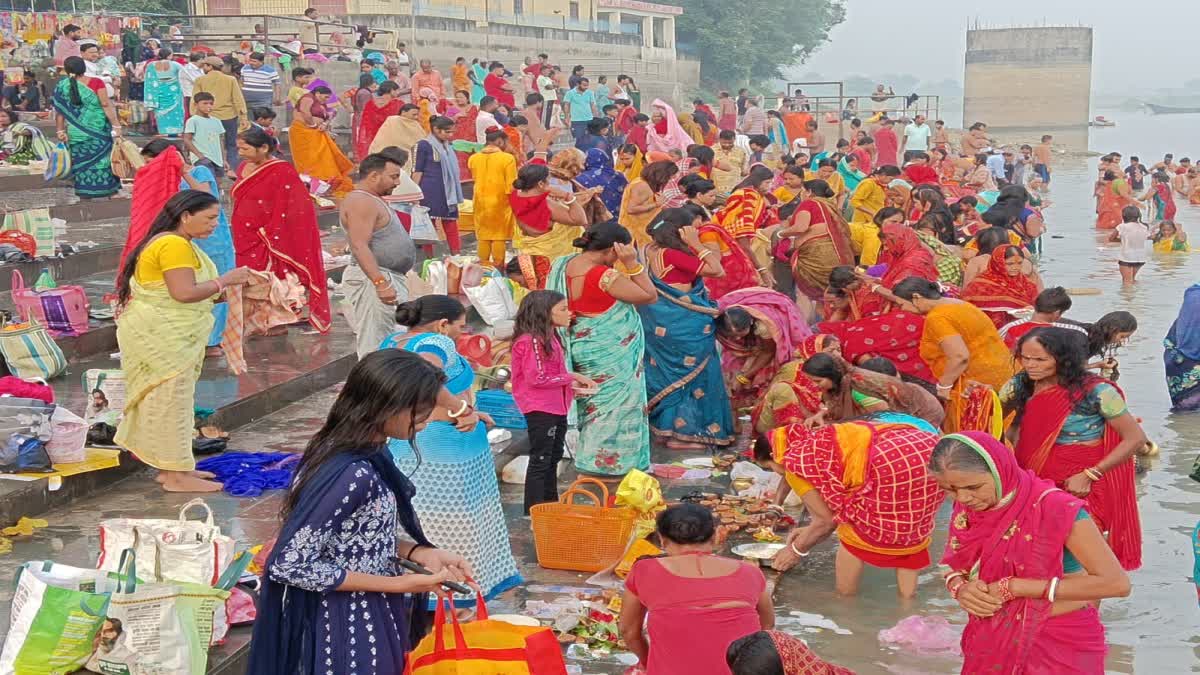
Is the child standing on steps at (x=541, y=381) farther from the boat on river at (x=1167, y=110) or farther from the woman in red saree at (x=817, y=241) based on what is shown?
the boat on river at (x=1167, y=110)

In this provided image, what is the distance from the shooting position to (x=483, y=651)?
341 cm

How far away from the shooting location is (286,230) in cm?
899

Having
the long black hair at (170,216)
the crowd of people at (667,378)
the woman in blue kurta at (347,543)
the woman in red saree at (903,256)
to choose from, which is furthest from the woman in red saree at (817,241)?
the woman in blue kurta at (347,543)

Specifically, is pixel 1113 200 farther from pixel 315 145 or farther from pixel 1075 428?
pixel 1075 428

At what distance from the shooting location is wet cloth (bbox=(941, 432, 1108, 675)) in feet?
11.5

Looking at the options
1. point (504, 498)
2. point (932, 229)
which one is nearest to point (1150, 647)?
point (504, 498)

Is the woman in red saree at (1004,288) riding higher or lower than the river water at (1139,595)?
higher

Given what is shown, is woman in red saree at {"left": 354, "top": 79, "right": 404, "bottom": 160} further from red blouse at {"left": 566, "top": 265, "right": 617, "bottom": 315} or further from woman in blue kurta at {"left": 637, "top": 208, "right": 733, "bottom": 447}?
red blouse at {"left": 566, "top": 265, "right": 617, "bottom": 315}

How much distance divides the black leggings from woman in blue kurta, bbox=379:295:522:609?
3.25 ft

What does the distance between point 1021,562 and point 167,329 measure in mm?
3905

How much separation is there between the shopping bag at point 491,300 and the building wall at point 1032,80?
53.3 meters

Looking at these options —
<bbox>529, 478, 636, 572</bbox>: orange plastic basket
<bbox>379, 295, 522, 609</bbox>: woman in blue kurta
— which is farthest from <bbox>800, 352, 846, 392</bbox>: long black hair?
<bbox>379, 295, 522, 609</bbox>: woman in blue kurta

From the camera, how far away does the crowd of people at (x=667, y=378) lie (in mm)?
3346

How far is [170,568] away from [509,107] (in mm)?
16225
